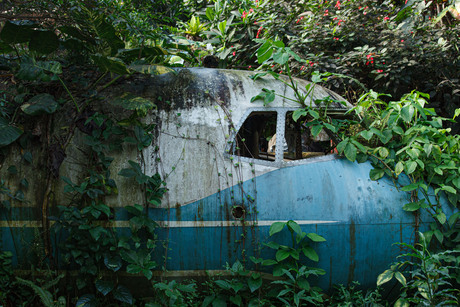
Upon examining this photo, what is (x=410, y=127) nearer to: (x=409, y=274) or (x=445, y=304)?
(x=409, y=274)

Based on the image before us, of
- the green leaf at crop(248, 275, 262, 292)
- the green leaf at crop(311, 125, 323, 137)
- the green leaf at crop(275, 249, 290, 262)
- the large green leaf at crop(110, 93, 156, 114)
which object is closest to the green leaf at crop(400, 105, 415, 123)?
the green leaf at crop(311, 125, 323, 137)

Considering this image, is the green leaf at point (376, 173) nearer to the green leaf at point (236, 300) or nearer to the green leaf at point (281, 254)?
the green leaf at point (281, 254)

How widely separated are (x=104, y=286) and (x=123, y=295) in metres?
0.22

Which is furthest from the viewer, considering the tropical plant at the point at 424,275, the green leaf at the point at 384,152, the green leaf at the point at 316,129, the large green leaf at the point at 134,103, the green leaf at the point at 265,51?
the green leaf at the point at 265,51

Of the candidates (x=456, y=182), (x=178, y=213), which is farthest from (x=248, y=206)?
(x=456, y=182)

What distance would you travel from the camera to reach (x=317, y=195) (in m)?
4.17

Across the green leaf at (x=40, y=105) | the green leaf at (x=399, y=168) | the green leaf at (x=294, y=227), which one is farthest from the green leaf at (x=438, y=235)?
the green leaf at (x=40, y=105)

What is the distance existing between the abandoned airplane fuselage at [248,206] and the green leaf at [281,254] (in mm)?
153

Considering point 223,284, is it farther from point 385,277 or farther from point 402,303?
point 402,303

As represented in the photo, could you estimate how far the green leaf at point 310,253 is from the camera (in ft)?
13.0

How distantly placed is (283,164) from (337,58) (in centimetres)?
492

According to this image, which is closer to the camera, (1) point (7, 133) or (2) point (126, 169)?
(2) point (126, 169)

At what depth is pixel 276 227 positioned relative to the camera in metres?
3.96

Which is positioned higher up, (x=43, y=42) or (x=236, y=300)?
(x=43, y=42)
